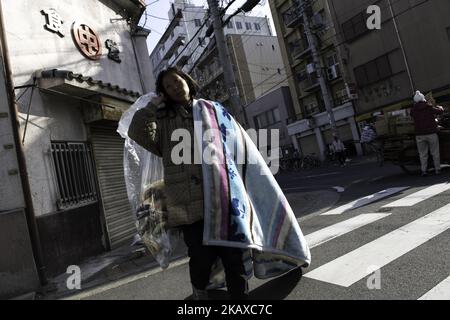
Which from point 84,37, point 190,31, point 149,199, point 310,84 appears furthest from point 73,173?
point 190,31

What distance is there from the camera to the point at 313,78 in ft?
99.1

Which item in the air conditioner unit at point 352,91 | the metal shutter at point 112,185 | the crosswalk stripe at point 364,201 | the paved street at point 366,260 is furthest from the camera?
the air conditioner unit at point 352,91

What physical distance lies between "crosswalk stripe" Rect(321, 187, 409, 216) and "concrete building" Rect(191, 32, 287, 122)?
29.8m

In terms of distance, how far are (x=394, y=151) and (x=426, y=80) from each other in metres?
15.9

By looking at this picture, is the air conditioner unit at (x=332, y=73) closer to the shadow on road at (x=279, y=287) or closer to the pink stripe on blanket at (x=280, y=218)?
the shadow on road at (x=279, y=287)

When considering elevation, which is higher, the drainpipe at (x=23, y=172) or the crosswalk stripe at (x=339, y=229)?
the drainpipe at (x=23, y=172)

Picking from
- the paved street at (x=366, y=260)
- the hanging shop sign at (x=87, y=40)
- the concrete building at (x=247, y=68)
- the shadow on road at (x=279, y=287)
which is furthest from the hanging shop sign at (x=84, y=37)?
the concrete building at (x=247, y=68)

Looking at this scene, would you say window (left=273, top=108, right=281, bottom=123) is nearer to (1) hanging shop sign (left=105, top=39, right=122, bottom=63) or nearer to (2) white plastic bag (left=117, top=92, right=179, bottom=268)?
(1) hanging shop sign (left=105, top=39, right=122, bottom=63)

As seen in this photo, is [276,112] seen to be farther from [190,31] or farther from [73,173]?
[73,173]

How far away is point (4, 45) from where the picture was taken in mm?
6047

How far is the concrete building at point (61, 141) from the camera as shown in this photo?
5.66m

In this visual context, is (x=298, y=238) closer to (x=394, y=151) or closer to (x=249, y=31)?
(x=394, y=151)

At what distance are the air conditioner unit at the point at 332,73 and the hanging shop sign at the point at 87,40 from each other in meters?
22.0

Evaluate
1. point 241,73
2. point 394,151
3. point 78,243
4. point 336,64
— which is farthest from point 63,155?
point 241,73
